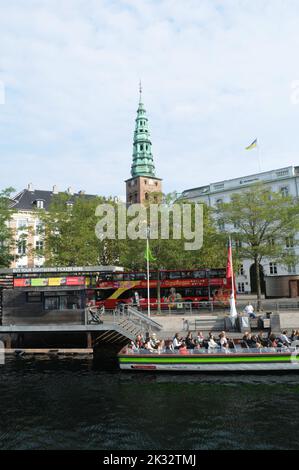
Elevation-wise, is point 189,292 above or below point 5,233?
below

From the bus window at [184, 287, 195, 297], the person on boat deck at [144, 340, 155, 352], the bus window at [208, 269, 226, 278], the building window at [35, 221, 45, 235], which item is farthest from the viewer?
the building window at [35, 221, 45, 235]

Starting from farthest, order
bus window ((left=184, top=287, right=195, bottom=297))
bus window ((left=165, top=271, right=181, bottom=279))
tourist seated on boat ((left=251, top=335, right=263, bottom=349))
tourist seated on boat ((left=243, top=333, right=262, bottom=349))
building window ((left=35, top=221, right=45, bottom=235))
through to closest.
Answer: building window ((left=35, top=221, right=45, bottom=235)), bus window ((left=165, top=271, right=181, bottom=279)), bus window ((left=184, top=287, right=195, bottom=297)), tourist seated on boat ((left=243, top=333, right=262, bottom=349)), tourist seated on boat ((left=251, top=335, right=263, bottom=349))

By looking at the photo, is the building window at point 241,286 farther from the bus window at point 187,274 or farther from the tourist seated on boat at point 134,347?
the tourist seated on boat at point 134,347

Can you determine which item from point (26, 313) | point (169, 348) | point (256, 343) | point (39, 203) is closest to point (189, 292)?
point (169, 348)

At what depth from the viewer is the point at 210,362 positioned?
2491 centimetres

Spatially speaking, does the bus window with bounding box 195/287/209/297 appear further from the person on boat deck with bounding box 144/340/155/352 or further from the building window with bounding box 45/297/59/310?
the building window with bounding box 45/297/59/310

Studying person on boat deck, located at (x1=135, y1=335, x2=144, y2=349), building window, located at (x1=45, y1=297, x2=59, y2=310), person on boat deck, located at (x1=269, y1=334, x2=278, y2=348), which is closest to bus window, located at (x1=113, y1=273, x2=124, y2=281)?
building window, located at (x1=45, y1=297, x2=59, y2=310)

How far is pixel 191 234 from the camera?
43.9 m

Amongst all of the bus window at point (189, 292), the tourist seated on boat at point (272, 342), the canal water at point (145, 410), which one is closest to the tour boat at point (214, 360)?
Result: the tourist seated on boat at point (272, 342)

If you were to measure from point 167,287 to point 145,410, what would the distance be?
24691mm

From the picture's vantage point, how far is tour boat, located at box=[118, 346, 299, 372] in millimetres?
24016

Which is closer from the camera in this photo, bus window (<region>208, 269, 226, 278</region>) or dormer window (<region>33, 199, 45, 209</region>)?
bus window (<region>208, 269, 226, 278</region>)

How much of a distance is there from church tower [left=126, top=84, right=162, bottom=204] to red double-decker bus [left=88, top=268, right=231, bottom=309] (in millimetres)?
45482

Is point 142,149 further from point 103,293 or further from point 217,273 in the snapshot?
point 217,273
